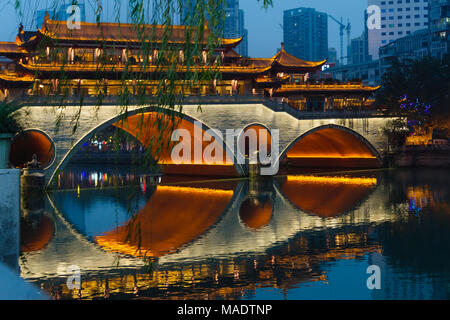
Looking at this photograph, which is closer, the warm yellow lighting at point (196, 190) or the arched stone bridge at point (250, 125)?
the warm yellow lighting at point (196, 190)

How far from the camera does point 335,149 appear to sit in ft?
138

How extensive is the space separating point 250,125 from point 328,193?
9351mm

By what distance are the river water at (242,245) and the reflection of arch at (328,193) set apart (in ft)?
0.39

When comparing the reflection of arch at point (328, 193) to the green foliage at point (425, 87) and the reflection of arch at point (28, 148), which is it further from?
the green foliage at point (425, 87)

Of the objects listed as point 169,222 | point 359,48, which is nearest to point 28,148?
point 169,222

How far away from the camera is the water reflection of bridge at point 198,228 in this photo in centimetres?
1123

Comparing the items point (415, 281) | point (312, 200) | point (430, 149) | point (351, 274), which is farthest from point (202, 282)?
point (430, 149)

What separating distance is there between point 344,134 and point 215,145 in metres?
10.5

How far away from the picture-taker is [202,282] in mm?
9305

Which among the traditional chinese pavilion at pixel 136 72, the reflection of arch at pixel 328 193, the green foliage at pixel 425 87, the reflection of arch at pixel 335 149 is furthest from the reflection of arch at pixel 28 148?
the green foliage at pixel 425 87

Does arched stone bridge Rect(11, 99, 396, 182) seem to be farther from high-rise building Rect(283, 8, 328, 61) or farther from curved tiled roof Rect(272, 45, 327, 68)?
high-rise building Rect(283, 8, 328, 61)
